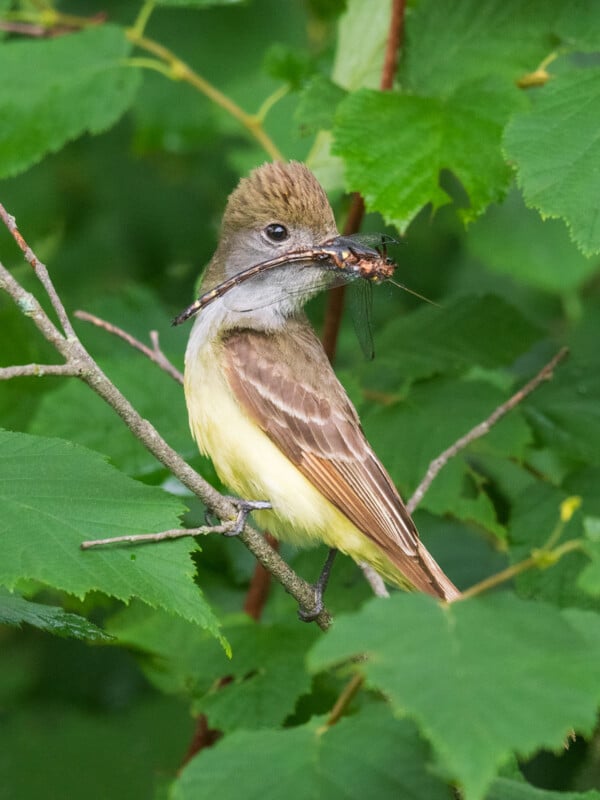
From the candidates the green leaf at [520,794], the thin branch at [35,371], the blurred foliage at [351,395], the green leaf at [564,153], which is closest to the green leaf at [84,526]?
the blurred foliage at [351,395]

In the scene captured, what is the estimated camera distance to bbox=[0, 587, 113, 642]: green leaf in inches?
117

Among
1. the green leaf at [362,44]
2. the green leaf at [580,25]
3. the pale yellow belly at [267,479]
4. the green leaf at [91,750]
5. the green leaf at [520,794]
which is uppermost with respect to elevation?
the green leaf at [580,25]

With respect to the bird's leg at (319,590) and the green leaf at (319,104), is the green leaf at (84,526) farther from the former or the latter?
the green leaf at (319,104)

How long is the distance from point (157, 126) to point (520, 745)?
5349 millimetres

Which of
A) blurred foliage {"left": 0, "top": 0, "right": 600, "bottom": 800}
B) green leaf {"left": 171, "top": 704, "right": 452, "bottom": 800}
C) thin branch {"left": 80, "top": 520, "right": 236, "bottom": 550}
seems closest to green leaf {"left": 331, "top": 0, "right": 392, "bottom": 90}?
blurred foliage {"left": 0, "top": 0, "right": 600, "bottom": 800}

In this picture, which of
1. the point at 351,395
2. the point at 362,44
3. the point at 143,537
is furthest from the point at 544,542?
the point at 362,44

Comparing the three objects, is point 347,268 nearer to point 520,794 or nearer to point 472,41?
point 472,41

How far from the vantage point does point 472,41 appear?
13.7 ft

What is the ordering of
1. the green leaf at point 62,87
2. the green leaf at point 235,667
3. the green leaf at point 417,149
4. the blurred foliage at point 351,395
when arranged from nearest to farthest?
the blurred foliage at point 351,395 < the green leaf at point 417,149 < the green leaf at point 235,667 < the green leaf at point 62,87

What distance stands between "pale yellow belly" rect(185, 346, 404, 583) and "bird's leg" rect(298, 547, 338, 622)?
0.10 meters

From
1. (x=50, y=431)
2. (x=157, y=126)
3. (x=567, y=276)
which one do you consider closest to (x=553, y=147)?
(x=50, y=431)

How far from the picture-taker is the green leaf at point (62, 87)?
441 centimetres

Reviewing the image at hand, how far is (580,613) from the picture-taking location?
7.06 ft

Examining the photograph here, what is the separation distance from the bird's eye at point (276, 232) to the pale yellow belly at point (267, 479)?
73 centimetres
